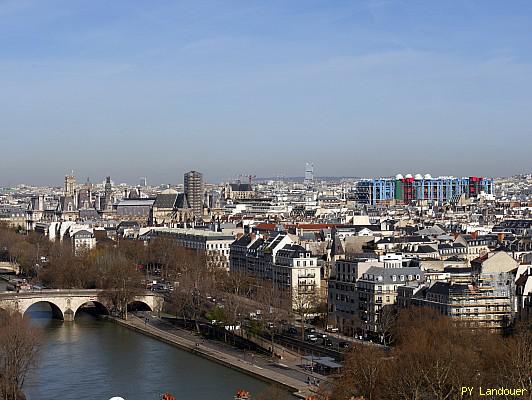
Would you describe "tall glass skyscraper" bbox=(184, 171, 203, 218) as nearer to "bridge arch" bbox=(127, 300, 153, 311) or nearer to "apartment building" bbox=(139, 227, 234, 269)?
"apartment building" bbox=(139, 227, 234, 269)

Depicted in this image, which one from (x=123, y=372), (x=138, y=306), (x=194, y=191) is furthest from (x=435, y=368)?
(x=194, y=191)

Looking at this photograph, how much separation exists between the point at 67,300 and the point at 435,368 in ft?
59.3

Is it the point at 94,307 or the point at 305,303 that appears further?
the point at 94,307

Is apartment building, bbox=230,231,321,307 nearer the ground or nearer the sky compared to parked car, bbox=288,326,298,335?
nearer the sky

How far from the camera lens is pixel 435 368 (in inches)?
693

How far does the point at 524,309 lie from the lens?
24.9 m

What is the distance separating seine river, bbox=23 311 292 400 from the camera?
21.7 meters

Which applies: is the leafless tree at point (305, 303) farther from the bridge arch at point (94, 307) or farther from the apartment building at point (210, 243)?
the apartment building at point (210, 243)

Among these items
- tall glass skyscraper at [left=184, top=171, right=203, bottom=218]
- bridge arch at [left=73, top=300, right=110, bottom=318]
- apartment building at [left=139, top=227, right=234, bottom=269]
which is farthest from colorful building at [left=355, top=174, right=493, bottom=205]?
bridge arch at [left=73, top=300, right=110, bottom=318]

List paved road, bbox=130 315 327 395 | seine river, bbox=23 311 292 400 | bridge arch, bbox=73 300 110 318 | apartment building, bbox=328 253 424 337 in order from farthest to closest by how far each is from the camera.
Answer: bridge arch, bbox=73 300 110 318
apartment building, bbox=328 253 424 337
paved road, bbox=130 315 327 395
seine river, bbox=23 311 292 400

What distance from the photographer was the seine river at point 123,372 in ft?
71.1

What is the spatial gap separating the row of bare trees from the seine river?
2.41 meters

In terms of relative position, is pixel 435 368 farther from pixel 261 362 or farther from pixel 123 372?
pixel 123 372

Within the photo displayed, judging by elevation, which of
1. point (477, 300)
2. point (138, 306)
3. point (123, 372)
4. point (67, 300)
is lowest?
point (123, 372)
